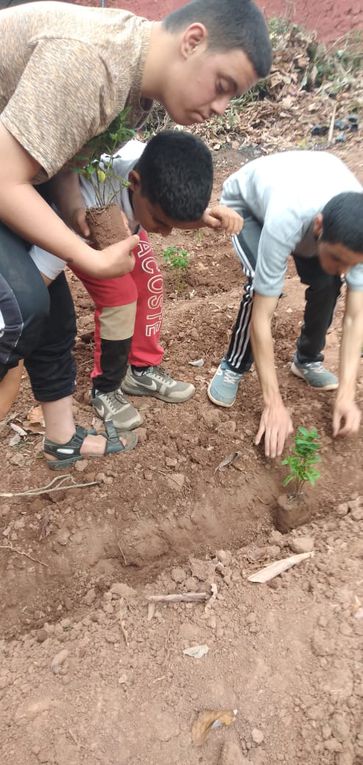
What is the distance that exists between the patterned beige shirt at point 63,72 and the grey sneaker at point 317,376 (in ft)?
5.77

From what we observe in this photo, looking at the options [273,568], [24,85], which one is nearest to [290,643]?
[273,568]

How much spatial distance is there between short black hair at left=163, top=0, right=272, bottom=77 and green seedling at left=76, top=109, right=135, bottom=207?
0.28m

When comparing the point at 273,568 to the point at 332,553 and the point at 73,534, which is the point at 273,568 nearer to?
the point at 332,553

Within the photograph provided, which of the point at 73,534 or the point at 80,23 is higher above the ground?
the point at 80,23

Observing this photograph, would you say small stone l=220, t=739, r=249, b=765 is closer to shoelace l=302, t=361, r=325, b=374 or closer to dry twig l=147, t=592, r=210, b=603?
dry twig l=147, t=592, r=210, b=603

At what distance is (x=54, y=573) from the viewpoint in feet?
7.07

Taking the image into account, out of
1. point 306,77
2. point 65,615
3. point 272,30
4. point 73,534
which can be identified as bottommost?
point 65,615

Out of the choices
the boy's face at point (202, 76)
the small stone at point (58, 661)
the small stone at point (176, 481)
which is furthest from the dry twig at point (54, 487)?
the boy's face at point (202, 76)

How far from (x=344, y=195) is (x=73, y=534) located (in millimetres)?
1663

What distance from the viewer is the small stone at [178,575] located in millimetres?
2137

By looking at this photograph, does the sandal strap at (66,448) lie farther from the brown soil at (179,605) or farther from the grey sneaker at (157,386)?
the grey sneaker at (157,386)

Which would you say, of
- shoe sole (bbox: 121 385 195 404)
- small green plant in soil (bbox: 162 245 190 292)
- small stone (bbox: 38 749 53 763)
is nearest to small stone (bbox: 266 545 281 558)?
shoe sole (bbox: 121 385 195 404)

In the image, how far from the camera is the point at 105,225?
1.79 meters

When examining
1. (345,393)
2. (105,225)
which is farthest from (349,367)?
(105,225)
